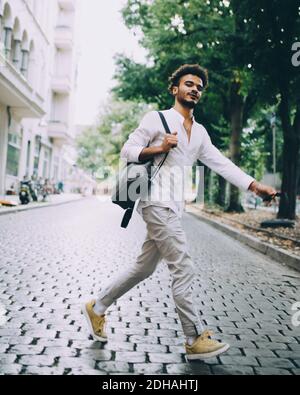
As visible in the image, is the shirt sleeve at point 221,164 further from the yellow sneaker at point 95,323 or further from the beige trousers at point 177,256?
the yellow sneaker at point 95,323

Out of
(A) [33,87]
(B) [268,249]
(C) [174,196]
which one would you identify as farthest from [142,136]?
(A) [33,87]

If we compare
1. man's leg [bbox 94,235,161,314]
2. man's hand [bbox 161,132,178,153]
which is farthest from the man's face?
man's leg [bbox 94,235,161,314]

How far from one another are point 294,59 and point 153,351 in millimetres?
11176

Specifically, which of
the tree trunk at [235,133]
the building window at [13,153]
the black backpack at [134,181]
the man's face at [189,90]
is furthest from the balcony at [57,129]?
the black backpack at [134,181]

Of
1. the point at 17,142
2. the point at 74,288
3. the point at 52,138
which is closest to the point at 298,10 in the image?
the point at 74,288

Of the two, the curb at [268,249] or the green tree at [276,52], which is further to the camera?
the green tree at [276,52]

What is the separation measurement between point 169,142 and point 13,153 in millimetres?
25777

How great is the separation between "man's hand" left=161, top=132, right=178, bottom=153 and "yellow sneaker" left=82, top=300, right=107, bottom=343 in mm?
1366

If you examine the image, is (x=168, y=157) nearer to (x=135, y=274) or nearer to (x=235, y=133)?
(x=135, y=274)

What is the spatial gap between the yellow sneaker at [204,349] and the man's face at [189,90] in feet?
5.22

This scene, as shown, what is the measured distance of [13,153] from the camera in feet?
90.3

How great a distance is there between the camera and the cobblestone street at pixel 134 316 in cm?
315

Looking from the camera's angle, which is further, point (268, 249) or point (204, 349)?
point (268, 249)

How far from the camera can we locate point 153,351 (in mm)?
3406
